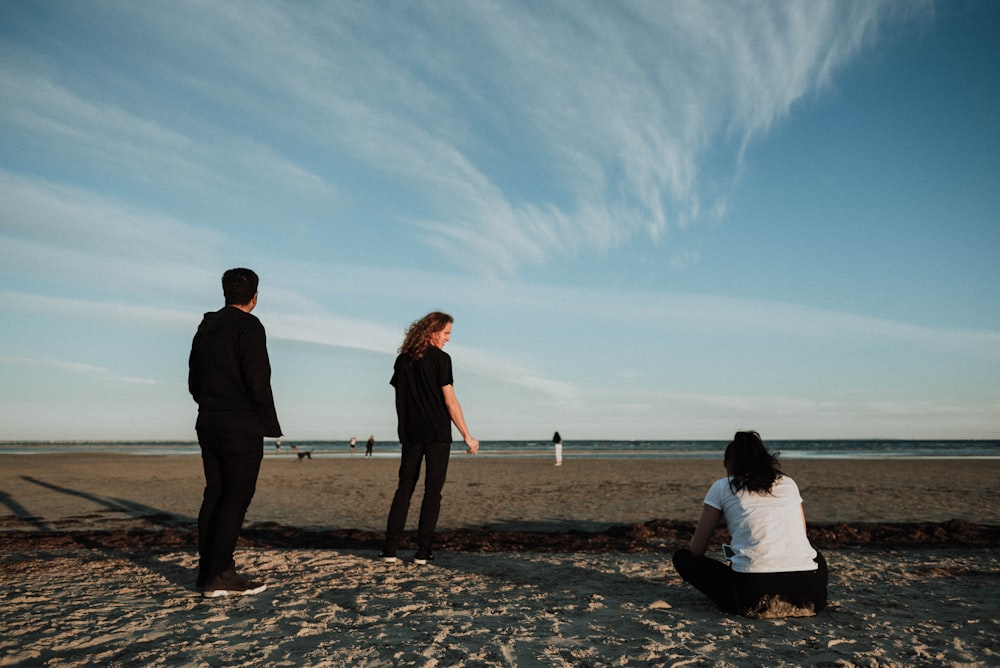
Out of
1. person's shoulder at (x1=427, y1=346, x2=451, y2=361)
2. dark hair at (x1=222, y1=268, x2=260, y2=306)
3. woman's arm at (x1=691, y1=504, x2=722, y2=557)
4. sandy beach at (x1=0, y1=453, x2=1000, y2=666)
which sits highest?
dark hair at (x1=222, y1=268, x2=260, y2=306)

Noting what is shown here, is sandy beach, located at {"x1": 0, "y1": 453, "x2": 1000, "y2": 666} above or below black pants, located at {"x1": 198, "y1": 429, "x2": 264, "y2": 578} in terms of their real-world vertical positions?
below

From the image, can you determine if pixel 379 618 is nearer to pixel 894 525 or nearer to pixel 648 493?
pixel 894 525

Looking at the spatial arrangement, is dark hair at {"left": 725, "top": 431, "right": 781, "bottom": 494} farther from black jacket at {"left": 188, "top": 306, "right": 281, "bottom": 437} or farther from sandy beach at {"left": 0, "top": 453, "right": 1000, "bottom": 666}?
black jacket at {"left": 188, "top": 306, "right": 281, "bottom": 437}

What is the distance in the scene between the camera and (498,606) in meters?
4.18

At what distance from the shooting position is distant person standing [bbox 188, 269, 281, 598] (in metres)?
4.27

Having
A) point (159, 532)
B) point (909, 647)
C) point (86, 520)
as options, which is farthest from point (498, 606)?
point (86, 520)

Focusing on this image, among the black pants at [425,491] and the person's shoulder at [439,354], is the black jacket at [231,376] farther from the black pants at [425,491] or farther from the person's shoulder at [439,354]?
the person's shoulder at [439,354]

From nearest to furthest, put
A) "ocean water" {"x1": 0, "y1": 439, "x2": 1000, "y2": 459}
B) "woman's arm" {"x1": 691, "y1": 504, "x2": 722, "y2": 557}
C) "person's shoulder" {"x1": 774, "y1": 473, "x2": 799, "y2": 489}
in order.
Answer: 1. "person's shoulder" {"x1": 774, "y1": 473, "x2": 799, "y2": 489}
2. "woman's arm" {"x1": 691, "y1": 504, "x2": 722, "y2": 557}
3. "ocean water" {"x1": 0, "y1": 439, "x2": 1000, "y2": 459}

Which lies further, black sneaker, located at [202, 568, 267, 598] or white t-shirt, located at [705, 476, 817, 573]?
black sneaker, located at [202, 568, 267, 598]

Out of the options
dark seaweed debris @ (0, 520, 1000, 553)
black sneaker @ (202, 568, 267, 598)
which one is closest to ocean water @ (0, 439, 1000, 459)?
dark seaweed debris @ (0, 520, 1000, 553)

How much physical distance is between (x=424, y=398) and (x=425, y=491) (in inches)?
30.9

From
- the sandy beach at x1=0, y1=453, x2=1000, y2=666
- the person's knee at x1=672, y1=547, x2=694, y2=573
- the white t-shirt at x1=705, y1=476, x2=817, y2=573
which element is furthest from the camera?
the person's knee at x1=672, y1=547, x2=694, y2=573

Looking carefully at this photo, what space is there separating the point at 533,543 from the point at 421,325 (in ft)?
9.33

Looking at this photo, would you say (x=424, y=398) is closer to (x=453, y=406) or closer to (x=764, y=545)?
(x=453, y=406)
